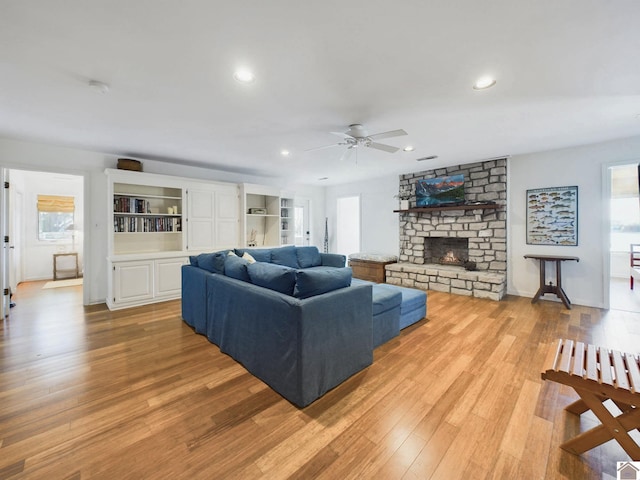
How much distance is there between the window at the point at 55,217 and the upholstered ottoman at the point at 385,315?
25.7ft

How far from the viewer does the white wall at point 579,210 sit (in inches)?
157

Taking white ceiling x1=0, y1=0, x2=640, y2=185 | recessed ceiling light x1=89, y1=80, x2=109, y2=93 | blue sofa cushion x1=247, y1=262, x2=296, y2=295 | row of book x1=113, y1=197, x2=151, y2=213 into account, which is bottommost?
blue sofa cushion x1=247, y1=262, x2=296, y2=295

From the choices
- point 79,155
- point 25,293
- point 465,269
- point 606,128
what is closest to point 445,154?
point 606,128

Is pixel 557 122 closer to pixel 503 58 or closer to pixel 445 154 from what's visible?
pixel 445 154

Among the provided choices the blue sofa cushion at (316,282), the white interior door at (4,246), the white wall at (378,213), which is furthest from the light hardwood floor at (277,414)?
the white wall at (378,213)

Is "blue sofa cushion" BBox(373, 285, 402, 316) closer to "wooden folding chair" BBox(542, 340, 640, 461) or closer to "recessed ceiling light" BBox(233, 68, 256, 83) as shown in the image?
"wooden folding chair" BBox(542, 340, 640, 461)

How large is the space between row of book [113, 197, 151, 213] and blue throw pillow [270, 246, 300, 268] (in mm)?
2341

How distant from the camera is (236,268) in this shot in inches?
105

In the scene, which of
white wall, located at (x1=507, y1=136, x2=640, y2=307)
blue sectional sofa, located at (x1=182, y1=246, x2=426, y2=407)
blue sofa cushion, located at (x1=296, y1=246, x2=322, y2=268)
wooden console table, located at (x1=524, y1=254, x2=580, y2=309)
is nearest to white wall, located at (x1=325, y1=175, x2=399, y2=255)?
blue sofa cushion, located at (x1=296, y1=246, x2=322, y2=268)

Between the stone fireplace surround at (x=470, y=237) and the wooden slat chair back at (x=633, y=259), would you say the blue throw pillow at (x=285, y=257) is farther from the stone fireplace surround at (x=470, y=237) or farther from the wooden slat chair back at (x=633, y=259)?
the wooden slat chair back at (x=633, y=259)

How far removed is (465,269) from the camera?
507cm

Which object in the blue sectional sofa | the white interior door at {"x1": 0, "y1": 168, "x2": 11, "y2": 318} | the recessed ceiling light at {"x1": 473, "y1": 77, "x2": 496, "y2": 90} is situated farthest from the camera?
the white interior door at {"x1": 0, "y1": 168, "x2": 11, "y2": 318}

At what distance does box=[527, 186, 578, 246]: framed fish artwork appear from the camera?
4.26 m

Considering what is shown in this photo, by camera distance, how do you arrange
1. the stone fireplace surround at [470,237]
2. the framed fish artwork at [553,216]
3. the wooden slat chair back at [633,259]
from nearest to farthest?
the framed fish artwork at [553,216] → the stone fireplace surround at [470,237] → the wooden slat chair back at [633,259]
